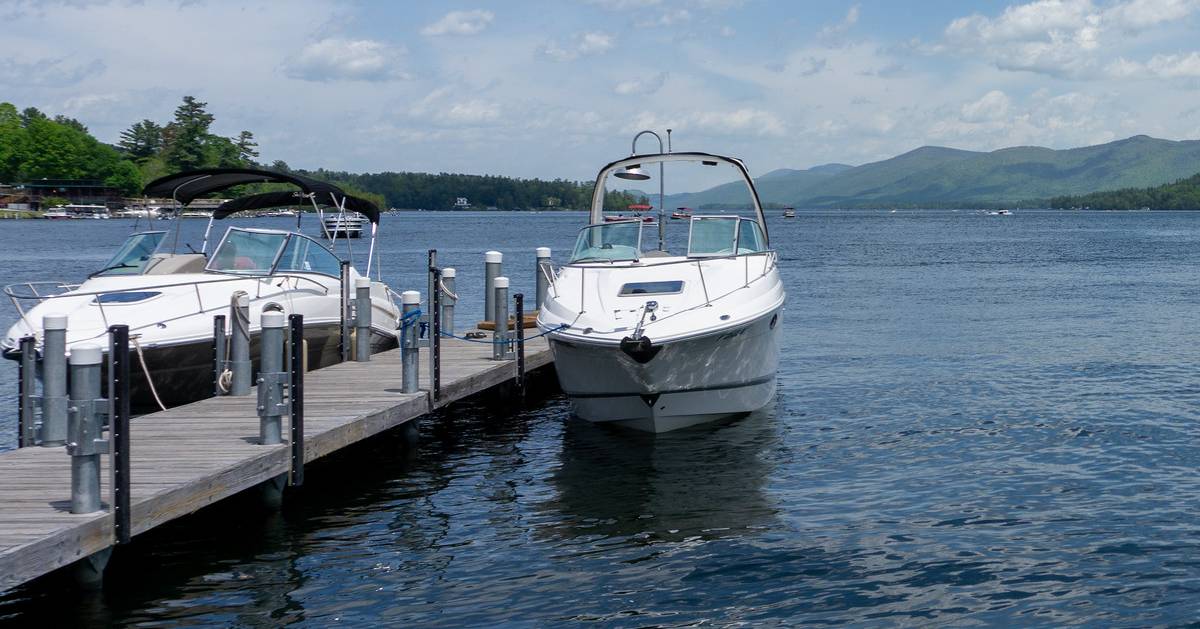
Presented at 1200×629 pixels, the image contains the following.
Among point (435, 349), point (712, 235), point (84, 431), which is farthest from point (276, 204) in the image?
point (84, 431)

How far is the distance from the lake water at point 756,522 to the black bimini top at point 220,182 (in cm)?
389

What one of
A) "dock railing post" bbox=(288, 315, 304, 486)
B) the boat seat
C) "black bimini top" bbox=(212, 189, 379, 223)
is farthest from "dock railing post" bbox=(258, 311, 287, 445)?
"black bimini top" bbox=(212, 189, 379, 223)

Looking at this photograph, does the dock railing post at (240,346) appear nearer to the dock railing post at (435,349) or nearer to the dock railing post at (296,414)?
the dock railing post at (435,349)

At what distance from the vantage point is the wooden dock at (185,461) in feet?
25.4

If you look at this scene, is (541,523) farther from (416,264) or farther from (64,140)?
A: (64,140)

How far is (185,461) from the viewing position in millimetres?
9820

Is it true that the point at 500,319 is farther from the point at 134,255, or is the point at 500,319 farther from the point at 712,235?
the point at 134,255

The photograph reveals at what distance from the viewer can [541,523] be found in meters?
11.3

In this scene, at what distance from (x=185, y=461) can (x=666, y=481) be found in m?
5.24

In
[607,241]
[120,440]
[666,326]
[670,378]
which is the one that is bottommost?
[670,378]

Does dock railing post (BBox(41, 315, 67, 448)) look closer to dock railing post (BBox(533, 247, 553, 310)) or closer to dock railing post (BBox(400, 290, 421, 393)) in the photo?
dock railing post (BBox(400, 290, 421, 393))

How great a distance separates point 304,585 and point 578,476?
4410 millimetres

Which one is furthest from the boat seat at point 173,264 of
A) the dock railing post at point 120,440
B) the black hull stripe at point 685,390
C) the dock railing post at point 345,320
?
the dock railing post at point 120,440

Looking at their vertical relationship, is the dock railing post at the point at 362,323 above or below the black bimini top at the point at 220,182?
below
